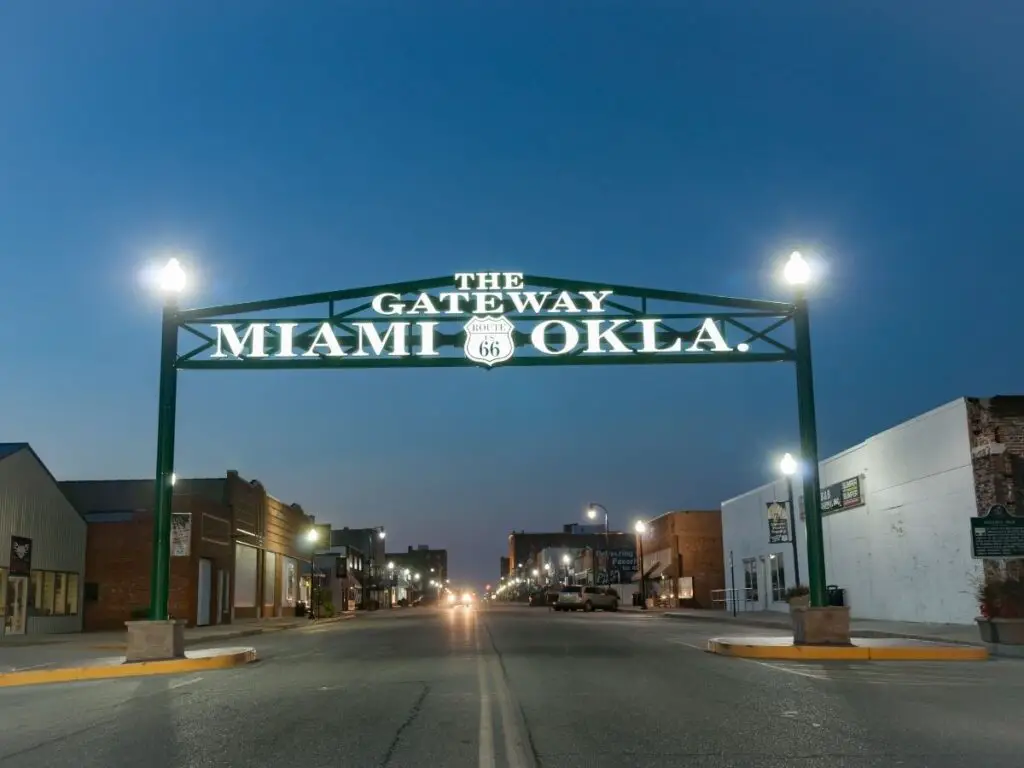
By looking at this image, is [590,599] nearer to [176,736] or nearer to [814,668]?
[814,668]

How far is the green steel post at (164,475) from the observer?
1900 cm

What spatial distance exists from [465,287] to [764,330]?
603 cm

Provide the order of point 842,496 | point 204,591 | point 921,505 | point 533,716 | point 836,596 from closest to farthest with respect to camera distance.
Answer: point 533,716 < point 921,505 < point 836,596 < point 842,496 < point 204,591

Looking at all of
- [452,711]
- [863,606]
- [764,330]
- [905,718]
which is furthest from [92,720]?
[863,606]

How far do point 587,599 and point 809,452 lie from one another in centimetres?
4913

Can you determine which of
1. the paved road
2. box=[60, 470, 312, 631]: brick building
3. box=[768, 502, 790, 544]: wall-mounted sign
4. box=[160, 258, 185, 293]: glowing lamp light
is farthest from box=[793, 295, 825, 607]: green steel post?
box=[768, 502, 790, 544]: wall-mounted sign

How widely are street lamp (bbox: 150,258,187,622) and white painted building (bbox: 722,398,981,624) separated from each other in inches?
746

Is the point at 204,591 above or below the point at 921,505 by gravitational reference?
below

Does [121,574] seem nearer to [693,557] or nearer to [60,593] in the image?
[60,593]

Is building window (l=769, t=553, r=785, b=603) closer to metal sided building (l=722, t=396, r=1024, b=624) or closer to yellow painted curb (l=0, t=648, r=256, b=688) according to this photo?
metal sided building (l=722, t=396, r=1024, b=624)

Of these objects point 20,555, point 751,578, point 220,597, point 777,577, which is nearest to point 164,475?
point 20,555

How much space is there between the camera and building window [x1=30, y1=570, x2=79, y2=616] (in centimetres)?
3656

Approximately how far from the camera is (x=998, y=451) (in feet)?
91.1

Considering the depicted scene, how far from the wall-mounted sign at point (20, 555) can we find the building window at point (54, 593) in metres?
0.73
